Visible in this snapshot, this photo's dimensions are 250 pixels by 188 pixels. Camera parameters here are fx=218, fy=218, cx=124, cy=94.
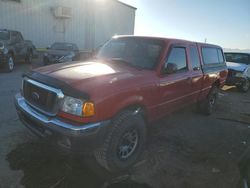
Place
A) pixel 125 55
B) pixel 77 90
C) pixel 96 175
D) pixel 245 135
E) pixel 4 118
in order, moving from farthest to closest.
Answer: pixel 245 135
pixel 4 118
pixel 125 55
pixel 96 175
pixel 77 90

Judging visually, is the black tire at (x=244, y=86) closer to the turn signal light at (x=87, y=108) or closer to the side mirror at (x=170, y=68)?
the side mirror at (x=170, y=68)

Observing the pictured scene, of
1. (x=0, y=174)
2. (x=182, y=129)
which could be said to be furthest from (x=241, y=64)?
(x=0, y=174)

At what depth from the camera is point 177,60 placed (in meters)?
4.07

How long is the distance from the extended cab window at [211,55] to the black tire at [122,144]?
298 centimetres

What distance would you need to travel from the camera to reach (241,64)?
10320mm

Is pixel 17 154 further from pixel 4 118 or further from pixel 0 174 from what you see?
pixel 4 118

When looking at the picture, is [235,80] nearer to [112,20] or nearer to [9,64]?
[9,64]

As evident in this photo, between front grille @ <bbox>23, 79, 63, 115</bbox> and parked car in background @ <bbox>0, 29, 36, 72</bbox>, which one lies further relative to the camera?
parked car in background @ <bbox>0, 29, 36, 72</bbox>

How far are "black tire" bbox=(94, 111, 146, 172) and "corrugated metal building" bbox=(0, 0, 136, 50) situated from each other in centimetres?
1354

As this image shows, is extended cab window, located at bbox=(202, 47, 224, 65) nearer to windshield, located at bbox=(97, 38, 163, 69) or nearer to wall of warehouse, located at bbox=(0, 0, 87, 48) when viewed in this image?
windshield, located at bbox=(97, 38, 163, 69)

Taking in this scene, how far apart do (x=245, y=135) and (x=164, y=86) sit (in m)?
Result: 2.59

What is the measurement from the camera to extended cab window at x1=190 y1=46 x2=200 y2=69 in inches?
183

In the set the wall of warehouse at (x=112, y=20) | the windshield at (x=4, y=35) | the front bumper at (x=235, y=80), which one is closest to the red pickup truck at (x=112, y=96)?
the front bumper at (x=235, y=80)

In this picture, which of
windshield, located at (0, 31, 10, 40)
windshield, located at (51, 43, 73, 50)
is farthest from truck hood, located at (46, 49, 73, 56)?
windshield, located at (0, 31, 10, 40)
